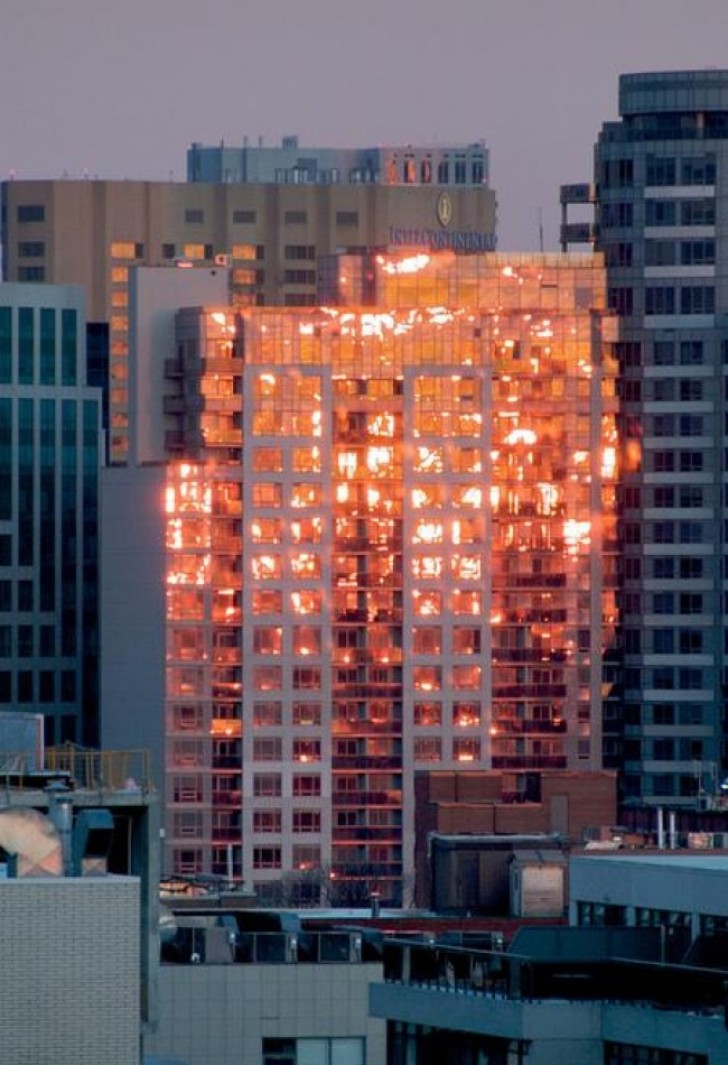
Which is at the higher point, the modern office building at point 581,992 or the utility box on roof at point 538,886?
the utility box on roof at point 538,886

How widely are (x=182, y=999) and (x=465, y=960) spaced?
36.9 ft

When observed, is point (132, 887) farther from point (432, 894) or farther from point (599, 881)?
point (432, 894)

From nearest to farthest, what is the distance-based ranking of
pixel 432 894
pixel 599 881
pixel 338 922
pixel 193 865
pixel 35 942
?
pixel 35 942 → pixel 599 881 → pixel 338 922 → pixel 432 894 → pixel 193 865

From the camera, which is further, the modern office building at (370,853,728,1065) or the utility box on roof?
the utility box on roof

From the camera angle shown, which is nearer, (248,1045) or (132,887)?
(132,887)

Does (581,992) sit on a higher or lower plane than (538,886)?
lower

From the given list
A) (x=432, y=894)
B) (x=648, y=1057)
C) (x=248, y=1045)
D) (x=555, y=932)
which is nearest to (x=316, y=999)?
(x=248, y=1045)

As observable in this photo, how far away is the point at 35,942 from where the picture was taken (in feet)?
182

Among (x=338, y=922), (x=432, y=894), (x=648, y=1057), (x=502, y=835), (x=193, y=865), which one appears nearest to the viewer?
(x=648, y=1057)

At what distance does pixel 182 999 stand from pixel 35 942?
18.3 metres

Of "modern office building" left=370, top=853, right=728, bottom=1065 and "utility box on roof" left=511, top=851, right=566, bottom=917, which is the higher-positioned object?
"utility box on roof" left=511, top=851, right=566, bottom=917

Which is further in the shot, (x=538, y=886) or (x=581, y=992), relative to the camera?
(x=538, y=886)

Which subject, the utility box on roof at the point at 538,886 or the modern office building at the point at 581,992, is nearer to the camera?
the modern office building at the point at 581,992

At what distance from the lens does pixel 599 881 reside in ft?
238
